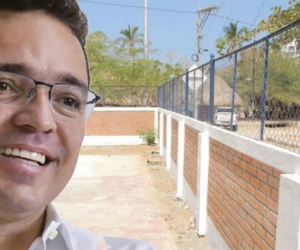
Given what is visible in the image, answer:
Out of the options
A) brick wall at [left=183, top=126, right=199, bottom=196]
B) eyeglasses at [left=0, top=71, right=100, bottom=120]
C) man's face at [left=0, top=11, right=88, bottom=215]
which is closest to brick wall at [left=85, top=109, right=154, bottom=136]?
brick wall at [left=183, top=126, right=199, bottom=196]

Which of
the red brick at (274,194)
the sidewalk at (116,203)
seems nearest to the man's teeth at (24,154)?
the red brick at (274,194)

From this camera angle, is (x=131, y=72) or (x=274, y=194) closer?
(x=274, y=194)

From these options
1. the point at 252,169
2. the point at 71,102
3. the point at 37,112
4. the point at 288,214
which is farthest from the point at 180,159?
the point at 37,112

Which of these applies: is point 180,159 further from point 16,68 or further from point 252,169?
point 16,68

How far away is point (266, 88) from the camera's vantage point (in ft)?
9.70

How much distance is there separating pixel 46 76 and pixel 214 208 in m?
3.83

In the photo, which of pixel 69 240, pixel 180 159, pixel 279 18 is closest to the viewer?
pixel 69 240

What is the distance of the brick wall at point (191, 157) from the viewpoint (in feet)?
18.7

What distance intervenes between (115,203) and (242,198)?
3748 millimetres

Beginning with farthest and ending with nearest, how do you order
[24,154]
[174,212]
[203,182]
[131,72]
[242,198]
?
[131,72] < [174,212] < [203,182] < [242,198] < [24,154]

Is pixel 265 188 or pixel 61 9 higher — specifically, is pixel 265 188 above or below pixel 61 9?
below

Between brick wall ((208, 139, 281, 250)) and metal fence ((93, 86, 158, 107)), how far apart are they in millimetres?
11527

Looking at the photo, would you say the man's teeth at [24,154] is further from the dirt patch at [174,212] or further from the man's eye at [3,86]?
the dirt patch at [174,212]

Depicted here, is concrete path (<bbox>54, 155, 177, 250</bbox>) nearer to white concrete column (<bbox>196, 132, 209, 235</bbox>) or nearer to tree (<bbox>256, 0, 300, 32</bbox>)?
white concrete column (<bbox>196, 132, 209, 235</bbox>)
